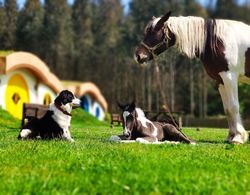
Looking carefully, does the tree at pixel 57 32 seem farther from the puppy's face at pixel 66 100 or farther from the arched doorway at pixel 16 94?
the puppy's face at pixel 66 100

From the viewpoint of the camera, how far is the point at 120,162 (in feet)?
25.8

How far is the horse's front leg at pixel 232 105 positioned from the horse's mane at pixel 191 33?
95cm

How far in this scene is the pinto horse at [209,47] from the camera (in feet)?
42.2

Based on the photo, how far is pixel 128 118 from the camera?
11953 mm

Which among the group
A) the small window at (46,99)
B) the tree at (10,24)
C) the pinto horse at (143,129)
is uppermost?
the tree at (10,24)

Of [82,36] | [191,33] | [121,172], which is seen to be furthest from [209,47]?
[82,36]

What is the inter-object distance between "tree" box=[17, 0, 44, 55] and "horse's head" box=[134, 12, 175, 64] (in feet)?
191

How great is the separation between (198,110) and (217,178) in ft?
218

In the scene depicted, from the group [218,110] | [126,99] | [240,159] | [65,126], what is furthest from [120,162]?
[126,99]

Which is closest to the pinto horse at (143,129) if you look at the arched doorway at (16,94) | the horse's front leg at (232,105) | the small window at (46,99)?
the horse's front leg at (232,105)

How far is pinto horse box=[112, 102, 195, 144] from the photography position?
12055 millimetres

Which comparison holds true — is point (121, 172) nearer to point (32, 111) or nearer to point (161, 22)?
point (161, 22)

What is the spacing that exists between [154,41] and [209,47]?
1443mm

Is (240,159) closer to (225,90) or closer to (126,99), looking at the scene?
(225,90)
